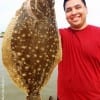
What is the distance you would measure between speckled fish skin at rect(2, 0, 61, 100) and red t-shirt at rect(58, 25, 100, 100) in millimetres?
574

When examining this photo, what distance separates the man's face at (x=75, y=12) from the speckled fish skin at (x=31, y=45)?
55 cm

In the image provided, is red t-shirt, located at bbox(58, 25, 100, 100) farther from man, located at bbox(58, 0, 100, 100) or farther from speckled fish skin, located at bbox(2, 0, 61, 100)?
speckled fish skin, located at bbox(2, 0, 61, 100)

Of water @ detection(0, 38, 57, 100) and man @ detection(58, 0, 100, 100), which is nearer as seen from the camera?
man @ detection(58, 0, 100, 100)

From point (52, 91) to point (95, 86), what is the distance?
10052 millimetres

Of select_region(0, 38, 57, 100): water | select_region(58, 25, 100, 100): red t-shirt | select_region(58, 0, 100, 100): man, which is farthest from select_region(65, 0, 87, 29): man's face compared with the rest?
select_region(0, 38, 57, 100): water

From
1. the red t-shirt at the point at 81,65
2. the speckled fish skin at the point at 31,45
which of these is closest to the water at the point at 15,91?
the red t-shirt at the point at 81,65

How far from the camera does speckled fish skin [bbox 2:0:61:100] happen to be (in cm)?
295

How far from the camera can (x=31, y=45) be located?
298 centimetres

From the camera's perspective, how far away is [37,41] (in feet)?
9.84

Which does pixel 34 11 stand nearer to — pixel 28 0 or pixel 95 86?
pixel 28 0

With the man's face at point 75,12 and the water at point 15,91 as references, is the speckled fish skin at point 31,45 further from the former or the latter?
the water at point 15,91

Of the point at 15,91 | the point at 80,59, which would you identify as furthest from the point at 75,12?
the point at 15,91

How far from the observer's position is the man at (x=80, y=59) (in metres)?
3.62

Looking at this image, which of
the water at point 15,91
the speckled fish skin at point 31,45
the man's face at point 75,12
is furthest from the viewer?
the water at point 15,91
